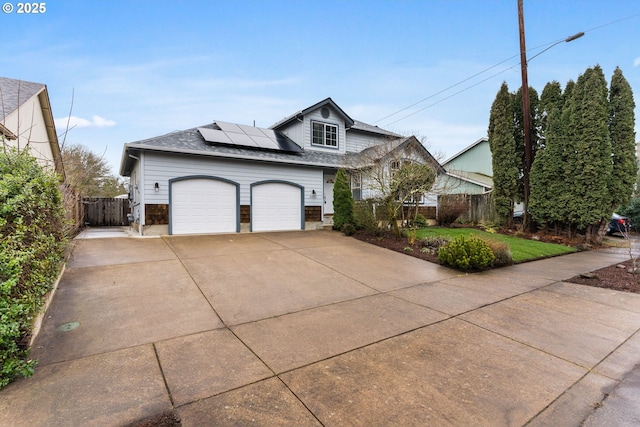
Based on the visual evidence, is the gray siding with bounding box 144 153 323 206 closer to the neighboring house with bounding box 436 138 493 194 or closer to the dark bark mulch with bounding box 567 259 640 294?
the dark bark mulch with bounding box 567 259 640 294

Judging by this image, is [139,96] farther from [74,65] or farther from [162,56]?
[74,65]

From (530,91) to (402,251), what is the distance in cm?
1072

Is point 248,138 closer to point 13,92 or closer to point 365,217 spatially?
point 365,217

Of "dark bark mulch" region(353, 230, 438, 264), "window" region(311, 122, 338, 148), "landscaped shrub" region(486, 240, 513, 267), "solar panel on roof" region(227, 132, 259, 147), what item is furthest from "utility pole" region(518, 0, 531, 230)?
"solar panel on roof" region(227, 132, 259, 147)

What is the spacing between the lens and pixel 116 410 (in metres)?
2.11

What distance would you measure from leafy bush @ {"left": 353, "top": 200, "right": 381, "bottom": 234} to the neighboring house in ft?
35.7

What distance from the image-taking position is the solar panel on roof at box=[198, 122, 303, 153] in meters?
11.7

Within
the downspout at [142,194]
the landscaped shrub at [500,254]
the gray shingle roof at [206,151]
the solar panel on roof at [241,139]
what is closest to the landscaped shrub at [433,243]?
the landscaped shrub at [500,254]

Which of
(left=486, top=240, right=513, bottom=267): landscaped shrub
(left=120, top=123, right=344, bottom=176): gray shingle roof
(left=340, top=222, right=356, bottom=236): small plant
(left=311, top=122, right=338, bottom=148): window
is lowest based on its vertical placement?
(left=486, top=240, right=513, bottom=267): landscaped shrub

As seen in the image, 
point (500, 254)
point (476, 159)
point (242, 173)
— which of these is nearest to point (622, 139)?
point (500, 254)

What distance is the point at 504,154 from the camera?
42.6ft

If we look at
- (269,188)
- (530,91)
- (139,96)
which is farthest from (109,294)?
(530,91)

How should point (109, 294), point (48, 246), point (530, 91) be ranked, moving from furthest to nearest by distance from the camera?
point (530, 91)
point (109, 294)
point (48, 246)

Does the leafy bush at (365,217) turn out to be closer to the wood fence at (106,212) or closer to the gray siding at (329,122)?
the gray siding at (329,122)
